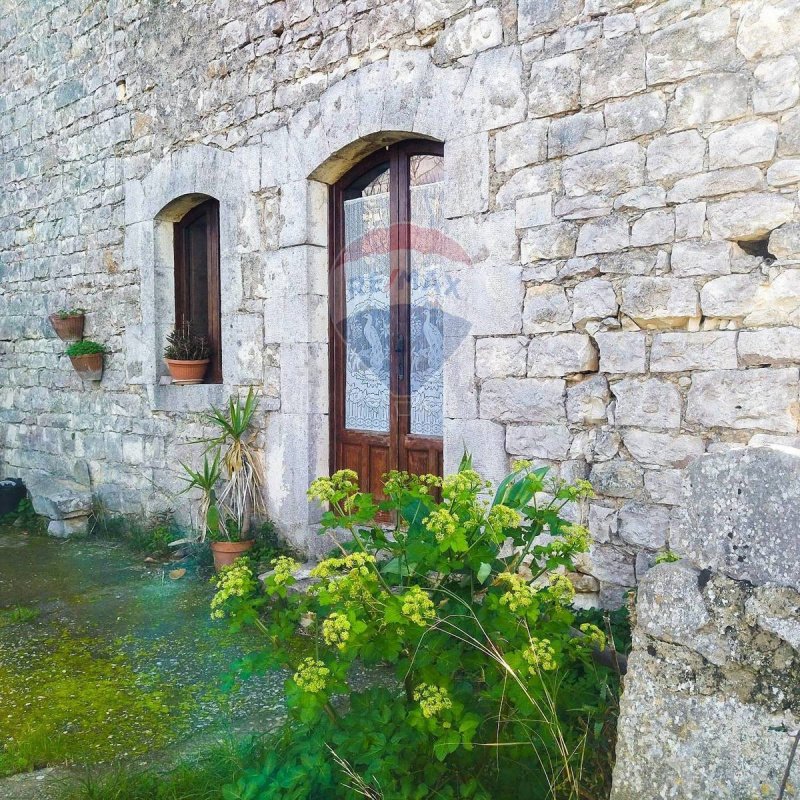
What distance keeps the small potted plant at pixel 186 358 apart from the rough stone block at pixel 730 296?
3656mm

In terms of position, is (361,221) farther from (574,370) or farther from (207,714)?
(207,714)

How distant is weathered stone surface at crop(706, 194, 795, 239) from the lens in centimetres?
280

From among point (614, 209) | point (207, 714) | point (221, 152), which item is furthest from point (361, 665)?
point (221, 152)

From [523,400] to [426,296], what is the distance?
101cm

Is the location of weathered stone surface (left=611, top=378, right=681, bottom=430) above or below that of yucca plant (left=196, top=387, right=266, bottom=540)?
above

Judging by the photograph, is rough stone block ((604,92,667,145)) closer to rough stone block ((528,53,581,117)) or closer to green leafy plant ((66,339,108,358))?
rough stone block ((528,53,581,117))

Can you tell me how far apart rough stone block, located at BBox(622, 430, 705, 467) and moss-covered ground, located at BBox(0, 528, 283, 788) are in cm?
→ 183

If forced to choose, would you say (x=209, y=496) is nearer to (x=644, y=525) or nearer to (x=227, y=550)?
(x=227, y=550)

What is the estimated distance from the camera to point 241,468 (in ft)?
Answer: 15.7

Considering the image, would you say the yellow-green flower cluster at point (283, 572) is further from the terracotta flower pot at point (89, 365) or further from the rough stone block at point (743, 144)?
the terracotta flower pot at point (89, 365)

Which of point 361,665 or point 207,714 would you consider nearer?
point 207,714

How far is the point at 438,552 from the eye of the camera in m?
1.85

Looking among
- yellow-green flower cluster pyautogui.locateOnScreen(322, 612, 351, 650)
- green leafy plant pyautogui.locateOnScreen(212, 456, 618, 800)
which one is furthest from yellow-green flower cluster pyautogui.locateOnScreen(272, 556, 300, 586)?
yellow-green flower cluster pyautogui.locateOnScreen(322, 612, 351, 650)

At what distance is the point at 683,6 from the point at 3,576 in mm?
5069
